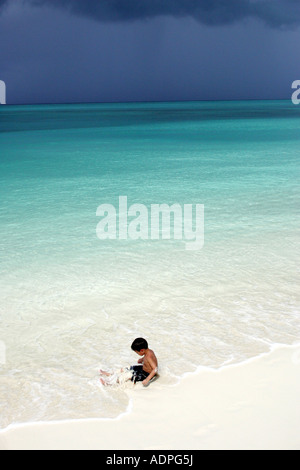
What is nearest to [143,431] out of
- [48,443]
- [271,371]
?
[48,443]

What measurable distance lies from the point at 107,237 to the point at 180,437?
5.19m

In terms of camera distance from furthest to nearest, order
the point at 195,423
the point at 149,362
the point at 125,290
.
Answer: the point at 125,290 < the point at 149,362 < the point at 195,423

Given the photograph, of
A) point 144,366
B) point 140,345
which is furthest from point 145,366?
point 140,345

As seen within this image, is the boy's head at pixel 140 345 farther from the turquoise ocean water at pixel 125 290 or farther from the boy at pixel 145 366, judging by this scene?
the turquoise ocean water at pixel 125 290

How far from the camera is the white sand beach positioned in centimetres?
367

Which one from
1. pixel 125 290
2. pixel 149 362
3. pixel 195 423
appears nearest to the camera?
pixel 195 423

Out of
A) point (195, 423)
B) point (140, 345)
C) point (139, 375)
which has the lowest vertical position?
point (195, 423)

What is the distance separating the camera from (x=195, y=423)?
3.84 meters

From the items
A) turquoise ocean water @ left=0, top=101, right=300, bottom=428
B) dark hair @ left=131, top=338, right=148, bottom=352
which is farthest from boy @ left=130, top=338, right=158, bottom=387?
turquoise ocean water @ left=0, top=101, right=300, bottom=428

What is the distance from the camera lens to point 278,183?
13.6 meters

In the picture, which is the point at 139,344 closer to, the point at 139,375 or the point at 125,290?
the point at 139,375

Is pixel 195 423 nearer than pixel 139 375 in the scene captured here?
Yes
